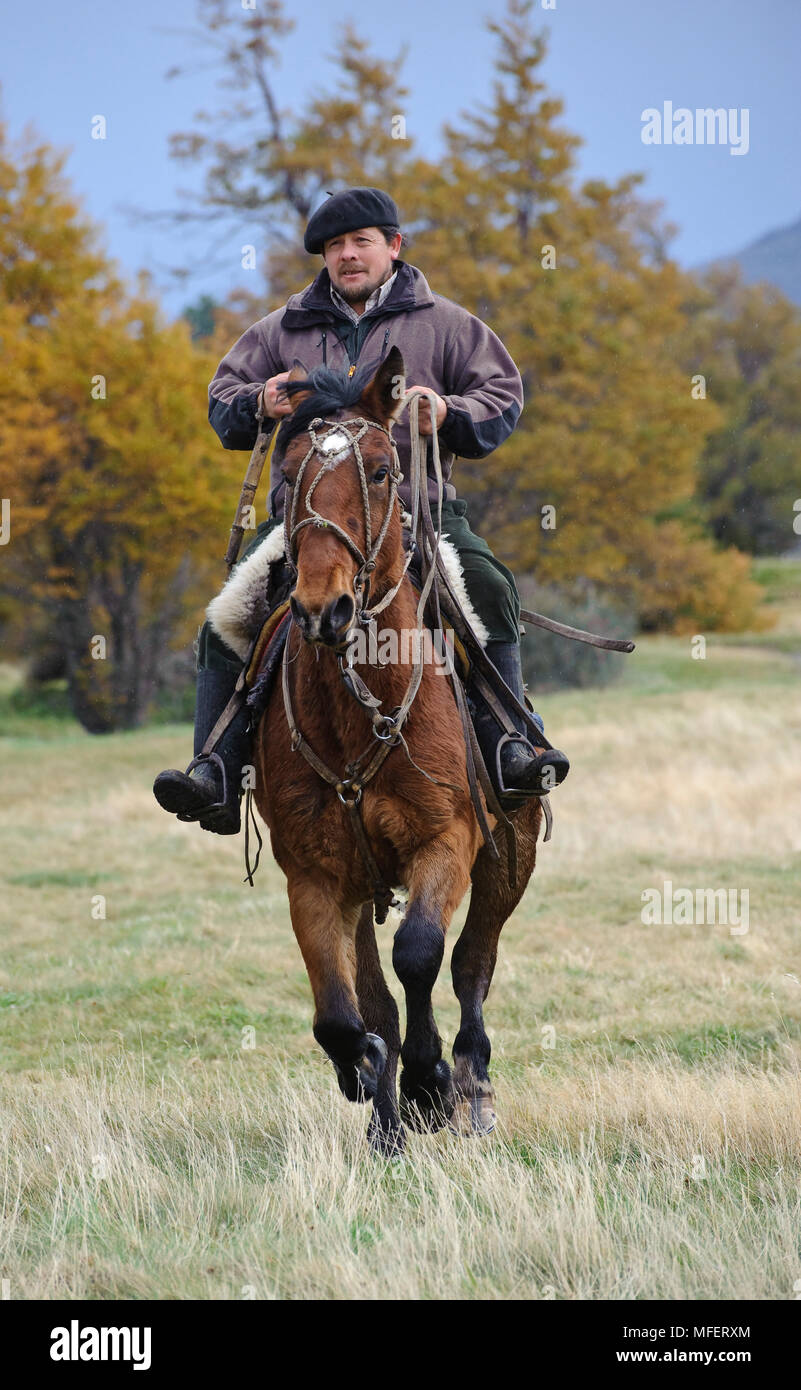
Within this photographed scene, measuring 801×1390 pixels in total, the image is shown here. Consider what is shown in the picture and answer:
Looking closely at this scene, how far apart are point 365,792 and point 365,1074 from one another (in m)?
1.08

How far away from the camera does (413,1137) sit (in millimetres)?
5340

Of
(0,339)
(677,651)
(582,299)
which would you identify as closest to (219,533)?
(0,339)

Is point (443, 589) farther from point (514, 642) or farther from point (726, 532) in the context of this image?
point (726, 532)

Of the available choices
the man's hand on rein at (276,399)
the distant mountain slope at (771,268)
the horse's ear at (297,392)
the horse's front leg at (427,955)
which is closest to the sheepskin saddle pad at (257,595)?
the man's hand on rein at (276,399)

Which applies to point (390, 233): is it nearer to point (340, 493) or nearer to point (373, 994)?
point (340, 493)

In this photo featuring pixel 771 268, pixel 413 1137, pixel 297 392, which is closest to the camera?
pixel 297 392

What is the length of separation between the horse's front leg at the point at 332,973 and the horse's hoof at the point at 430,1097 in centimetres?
24

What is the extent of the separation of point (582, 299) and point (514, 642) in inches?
972

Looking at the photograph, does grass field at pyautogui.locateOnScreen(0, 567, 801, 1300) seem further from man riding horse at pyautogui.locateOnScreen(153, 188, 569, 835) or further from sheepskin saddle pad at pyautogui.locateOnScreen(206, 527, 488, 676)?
sheepskin saddle pad at pyautogui.locateOnScreen(206, 527, 488, 676)

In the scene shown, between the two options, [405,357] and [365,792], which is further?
[405,357]

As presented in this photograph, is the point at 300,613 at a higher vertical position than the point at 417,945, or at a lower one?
higher

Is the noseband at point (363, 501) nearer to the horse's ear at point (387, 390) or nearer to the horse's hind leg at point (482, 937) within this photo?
the horse's ear at point (387, 390)

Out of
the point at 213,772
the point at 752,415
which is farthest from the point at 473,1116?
the point at 752,415

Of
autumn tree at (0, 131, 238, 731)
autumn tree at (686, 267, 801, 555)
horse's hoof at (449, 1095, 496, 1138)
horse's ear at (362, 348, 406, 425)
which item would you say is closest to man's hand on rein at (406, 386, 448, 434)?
horse's ear at (362, 348, 406, 425)
